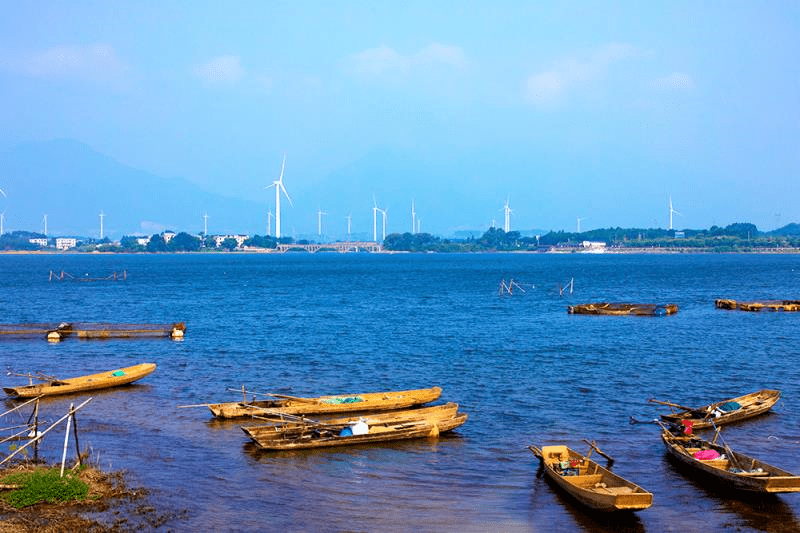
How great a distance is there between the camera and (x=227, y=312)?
91.9 meters

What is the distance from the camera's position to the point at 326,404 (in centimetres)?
3934

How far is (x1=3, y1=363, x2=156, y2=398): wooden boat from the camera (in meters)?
42.6

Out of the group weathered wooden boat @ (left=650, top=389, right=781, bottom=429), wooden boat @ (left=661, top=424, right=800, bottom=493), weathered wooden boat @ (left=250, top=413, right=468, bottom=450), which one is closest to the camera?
wooden boat @ (left=661, top=424, right=800, bottom=493)

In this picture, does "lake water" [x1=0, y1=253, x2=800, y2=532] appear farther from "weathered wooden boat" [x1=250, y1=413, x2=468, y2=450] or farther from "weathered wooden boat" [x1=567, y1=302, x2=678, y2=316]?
"weathered wooden boat" [x1=567, y1=302, x2=678, y2=316]

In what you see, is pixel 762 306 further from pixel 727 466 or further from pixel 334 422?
pixel 334 422

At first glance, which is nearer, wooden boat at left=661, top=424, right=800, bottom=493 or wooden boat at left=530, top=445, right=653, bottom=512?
wooden boat at left=530, top=445, right=653, bottom=512

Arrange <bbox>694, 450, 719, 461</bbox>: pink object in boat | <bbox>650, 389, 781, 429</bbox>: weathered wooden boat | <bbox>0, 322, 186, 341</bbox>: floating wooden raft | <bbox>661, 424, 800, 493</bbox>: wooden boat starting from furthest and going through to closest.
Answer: <bbox>0, 322, 186, 341</bbox>: floating wooden raft → <bbox>650, 389, 781, 429</bbox>: weathered wooden boat → <bbox>694, 450, 719, 461</bbox>: pink object in boat → <bbox>661, 424, 800, 493</bbox>: wooden boat

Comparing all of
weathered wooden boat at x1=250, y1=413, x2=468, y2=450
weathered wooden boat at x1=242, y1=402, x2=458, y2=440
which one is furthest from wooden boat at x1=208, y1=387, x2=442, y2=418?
weathered wooden boat at x1=250, y1=413, x2=468, y2=450

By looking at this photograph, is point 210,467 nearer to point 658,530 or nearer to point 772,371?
point 658,530

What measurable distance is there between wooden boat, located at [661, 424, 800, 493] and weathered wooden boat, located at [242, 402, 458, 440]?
970 centimetres

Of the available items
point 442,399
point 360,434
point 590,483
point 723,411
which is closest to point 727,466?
point 590,483

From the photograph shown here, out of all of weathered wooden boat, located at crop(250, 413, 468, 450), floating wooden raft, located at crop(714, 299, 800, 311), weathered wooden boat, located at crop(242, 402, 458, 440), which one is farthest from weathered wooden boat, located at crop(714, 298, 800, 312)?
weathered wooden boat, located at crop(250, 413, 468, 450)

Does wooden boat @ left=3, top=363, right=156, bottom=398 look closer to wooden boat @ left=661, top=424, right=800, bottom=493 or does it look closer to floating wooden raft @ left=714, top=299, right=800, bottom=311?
wooden boat @ left=661, top=424, right=800, bottom=493

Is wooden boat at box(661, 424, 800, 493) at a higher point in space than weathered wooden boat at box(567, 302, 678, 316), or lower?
lower
